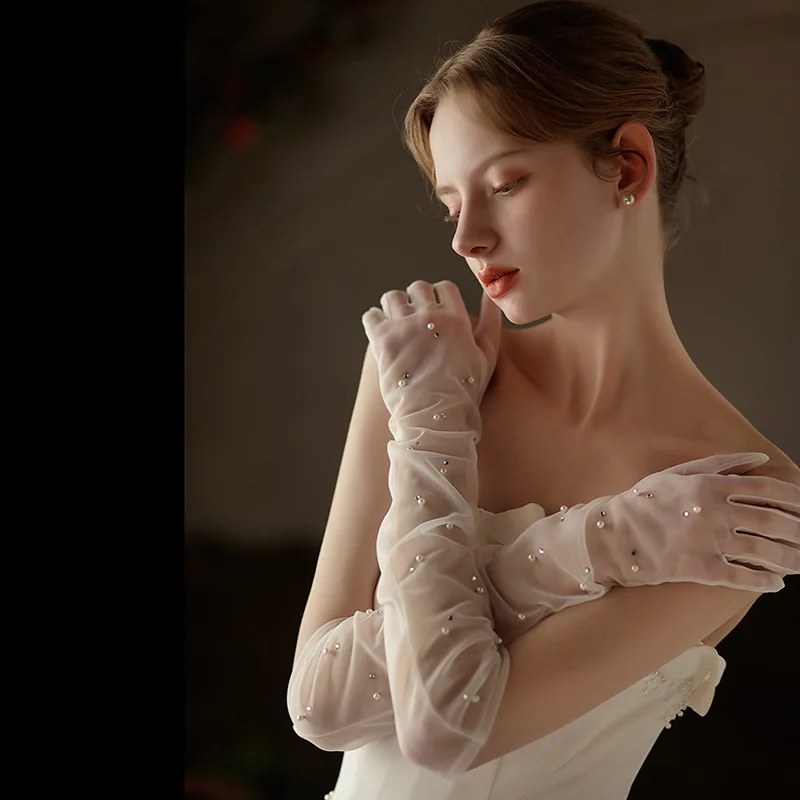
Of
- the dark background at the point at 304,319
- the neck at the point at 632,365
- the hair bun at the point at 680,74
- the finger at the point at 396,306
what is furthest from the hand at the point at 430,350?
the dark background at the point at 304,319

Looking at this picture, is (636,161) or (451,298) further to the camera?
(451,298)

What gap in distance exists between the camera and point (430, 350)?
1.22 meters

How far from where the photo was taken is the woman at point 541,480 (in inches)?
40.8

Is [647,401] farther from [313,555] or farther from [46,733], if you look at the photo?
[46,733]

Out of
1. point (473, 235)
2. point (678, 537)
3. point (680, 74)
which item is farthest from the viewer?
point (680, 74)

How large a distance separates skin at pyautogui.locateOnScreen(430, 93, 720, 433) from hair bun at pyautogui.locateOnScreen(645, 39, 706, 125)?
120mm

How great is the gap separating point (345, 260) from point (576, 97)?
96cm

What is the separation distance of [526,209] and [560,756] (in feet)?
2.03

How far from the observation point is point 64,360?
1.87 m

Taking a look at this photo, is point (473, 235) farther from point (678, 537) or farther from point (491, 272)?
point (678, 537)

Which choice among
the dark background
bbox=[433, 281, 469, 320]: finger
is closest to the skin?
bbox=[433, 281, 469, 320]: finger

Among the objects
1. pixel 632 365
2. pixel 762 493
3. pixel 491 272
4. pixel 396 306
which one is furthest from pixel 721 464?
pixel 396 306

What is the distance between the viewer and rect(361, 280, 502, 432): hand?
1.19 m

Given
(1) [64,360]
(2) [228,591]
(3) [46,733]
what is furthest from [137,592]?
(1) [64,360]
